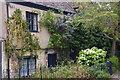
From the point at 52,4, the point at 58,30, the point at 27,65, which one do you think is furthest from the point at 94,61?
the point at 52,4

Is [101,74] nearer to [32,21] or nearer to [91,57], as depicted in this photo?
[91,57]

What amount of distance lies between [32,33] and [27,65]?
1.97 m

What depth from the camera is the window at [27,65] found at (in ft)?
31.0

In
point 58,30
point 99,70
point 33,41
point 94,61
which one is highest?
point 58,30

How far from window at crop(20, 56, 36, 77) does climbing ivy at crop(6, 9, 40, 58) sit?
17.3 inches

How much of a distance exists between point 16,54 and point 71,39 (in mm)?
4103

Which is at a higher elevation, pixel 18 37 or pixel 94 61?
pixel 18 37

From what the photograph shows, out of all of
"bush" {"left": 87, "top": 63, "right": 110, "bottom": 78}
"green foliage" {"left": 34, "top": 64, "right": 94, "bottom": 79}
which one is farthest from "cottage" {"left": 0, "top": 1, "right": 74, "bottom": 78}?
"bush" {"left": 87, "top": 63, "right": 110, "bottom": 78}

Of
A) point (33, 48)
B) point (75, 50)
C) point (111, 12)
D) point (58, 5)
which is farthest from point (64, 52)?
point (111, 12)

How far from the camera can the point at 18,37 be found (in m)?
9.18

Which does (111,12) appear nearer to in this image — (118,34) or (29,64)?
(118,34)

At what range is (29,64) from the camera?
32.8 feet

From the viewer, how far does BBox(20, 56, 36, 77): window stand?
946cm

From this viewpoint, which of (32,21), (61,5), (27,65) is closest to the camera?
(27,65)
